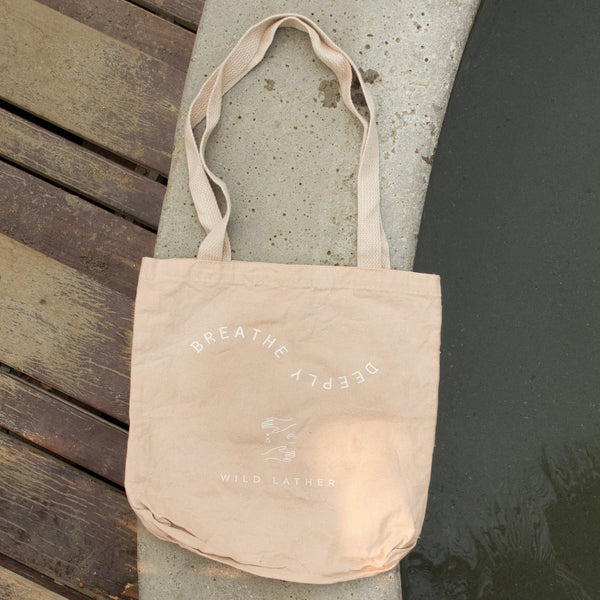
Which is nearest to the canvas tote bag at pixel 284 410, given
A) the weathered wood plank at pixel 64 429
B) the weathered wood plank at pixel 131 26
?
the weathered wood plank at pixel 64 429

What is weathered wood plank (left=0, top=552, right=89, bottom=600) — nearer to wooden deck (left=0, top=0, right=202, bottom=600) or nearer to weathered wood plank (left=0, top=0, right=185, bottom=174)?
wooden deck (left=0, top=0, right=202, bottom=600)

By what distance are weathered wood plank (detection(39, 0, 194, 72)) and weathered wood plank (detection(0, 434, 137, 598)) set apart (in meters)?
0.88

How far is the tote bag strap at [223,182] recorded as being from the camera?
90 cm

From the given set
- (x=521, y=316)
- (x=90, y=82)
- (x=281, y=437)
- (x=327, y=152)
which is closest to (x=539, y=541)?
(x=521, y=316)

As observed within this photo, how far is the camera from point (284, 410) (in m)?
0.87

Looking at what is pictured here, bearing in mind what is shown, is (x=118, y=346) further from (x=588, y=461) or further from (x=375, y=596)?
(x=588, y=461)

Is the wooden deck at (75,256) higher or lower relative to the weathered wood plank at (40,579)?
higher

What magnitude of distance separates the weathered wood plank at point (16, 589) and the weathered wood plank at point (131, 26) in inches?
43.5

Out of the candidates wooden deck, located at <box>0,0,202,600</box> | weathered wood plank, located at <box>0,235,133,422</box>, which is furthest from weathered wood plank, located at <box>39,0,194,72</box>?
weathered wood plank, located at <box>0,235,133,422</box>

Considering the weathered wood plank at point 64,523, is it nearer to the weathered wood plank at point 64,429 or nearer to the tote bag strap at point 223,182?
the weathered wood plank at point 64,429

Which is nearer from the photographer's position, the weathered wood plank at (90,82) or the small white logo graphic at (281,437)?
the small white logo graphic at (281,437)

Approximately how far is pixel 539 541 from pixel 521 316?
493 millimetres

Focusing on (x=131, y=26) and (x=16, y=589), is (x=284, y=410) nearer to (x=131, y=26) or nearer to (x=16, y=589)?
(x=16, y=589)

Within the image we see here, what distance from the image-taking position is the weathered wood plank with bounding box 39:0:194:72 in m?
1.07
